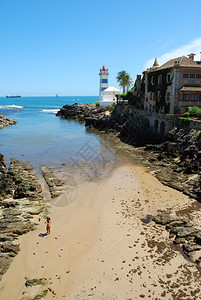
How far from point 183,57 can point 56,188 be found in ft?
111

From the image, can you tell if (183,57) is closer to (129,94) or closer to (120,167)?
(129,94)

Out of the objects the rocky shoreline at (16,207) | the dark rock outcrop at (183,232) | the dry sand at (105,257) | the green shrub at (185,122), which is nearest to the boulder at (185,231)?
the dark rock outcrop at (183,232)

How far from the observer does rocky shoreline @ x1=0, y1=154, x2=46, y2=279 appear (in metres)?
15.0

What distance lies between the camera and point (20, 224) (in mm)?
17516

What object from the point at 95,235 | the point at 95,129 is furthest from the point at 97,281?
the point at 95,129

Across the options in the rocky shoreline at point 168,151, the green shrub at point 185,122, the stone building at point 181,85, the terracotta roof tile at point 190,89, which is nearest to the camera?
the rocky shoreline at point 168,151

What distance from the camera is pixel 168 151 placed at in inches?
1319

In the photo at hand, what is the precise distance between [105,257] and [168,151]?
867 inches

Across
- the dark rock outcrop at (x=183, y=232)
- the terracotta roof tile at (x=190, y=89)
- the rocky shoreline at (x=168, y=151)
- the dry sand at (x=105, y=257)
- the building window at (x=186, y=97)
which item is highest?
the terracotta roof tile at (x=190, y=89)

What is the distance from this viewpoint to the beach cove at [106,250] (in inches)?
475

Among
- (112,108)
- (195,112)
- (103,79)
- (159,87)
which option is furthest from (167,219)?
(103,79)

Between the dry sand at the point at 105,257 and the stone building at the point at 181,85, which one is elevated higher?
the stone building at the point at 181,85

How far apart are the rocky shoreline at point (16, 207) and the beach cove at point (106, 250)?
564 mm

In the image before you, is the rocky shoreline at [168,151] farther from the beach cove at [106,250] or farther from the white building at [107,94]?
the white building at [107,94]
